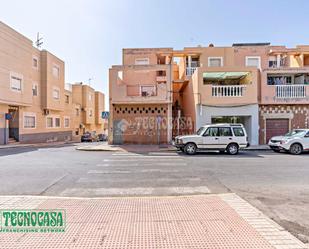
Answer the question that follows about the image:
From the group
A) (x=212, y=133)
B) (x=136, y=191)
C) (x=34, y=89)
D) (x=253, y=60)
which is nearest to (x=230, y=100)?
(x=212, y=133)

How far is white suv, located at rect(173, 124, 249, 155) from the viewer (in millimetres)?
13844

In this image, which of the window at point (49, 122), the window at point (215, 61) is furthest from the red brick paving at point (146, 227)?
the window at point (49, 122)

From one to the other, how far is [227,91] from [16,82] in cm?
2145

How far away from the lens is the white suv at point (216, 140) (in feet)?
45.4

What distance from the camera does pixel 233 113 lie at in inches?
707

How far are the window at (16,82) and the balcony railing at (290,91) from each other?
25331 mm

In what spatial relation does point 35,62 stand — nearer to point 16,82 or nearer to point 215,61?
point 16,82

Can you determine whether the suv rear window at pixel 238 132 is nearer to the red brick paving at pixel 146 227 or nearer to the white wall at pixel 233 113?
the white wall at pixel 233 113

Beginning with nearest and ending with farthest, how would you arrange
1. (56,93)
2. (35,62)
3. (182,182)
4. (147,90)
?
1. (182,182)
2. (147,90)
3. (35,62)
4. (56,93)

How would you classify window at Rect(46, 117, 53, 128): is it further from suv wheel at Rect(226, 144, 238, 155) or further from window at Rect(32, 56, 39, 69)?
suv wheel at Rect(226, 144, 238, 155)

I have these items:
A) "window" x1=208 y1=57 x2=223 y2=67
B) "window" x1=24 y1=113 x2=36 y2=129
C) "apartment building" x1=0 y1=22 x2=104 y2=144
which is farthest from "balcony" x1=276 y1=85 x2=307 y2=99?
"window" x1=24 y1=113 x2=36 y2=129

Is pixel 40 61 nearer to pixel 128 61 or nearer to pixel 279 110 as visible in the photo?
pixel 128 61

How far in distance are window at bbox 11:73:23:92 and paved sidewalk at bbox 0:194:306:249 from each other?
69.0ft

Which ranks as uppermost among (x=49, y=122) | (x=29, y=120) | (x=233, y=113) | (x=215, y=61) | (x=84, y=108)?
(x=215, y=61)
